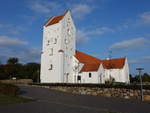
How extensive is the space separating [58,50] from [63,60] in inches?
112

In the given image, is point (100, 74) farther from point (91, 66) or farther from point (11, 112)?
point (11, 112)

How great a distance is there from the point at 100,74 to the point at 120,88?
76.3 ft

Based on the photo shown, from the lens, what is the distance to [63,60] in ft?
152

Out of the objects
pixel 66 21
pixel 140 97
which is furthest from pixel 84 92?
pixel 66 21

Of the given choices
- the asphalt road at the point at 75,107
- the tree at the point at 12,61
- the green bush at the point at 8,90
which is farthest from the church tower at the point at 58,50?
the tree at the point at 12,61

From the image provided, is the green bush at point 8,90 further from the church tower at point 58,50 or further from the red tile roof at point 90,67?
the red tile roof at point 90,67

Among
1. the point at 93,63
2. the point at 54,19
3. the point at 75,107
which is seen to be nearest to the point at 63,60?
the point at 93,63

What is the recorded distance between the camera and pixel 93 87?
88.7ft

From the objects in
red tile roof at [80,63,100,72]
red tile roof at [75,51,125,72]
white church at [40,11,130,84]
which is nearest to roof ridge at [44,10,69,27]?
white church at [40,11,130,84]

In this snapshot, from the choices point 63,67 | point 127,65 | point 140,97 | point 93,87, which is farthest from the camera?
point 127,65

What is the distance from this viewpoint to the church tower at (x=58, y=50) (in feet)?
150

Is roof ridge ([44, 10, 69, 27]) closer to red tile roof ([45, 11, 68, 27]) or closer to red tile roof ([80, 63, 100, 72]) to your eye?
red tile roof ([45, 11, 68, 27])

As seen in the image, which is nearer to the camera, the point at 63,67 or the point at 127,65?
the point at 63,67

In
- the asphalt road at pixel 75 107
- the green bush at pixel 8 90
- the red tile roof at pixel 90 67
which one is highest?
the red tile roof at pixel 90 67
